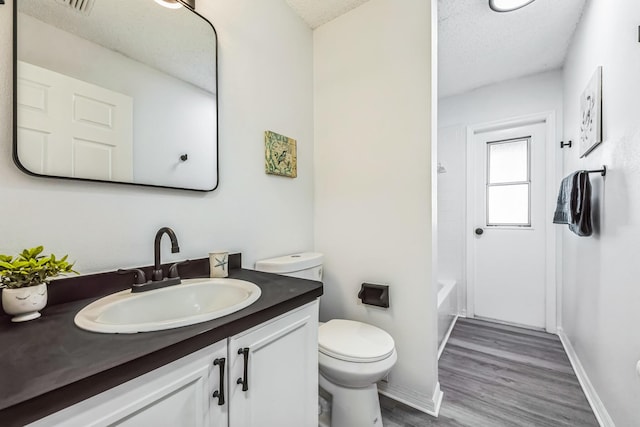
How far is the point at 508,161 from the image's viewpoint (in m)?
2.75

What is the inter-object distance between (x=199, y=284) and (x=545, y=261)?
305 cm

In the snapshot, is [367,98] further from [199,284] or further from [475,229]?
[475,229]

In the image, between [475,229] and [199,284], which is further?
[475,229]

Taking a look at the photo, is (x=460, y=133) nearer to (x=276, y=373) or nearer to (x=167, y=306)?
(x=276, y=373)

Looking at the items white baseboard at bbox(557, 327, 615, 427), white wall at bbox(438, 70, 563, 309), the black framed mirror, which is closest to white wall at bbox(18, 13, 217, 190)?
the black framed mirror

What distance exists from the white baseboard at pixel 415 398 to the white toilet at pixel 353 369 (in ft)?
0.99

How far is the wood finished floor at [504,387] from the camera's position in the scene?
1.42 meters

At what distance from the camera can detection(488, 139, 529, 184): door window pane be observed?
267cm

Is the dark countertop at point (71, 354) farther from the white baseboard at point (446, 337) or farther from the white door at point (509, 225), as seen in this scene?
the white door at point (509, 225)

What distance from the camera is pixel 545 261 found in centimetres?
251

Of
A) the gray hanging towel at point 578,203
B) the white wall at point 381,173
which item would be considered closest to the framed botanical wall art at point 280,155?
the white wall at point 381,173

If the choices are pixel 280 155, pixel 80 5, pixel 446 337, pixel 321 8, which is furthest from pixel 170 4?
pixel 446 337

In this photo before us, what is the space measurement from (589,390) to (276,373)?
2.00 m

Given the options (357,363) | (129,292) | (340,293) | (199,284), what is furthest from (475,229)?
(129,292)
